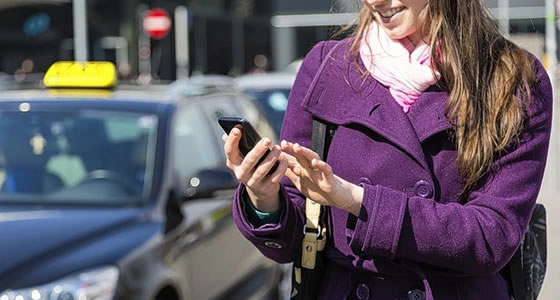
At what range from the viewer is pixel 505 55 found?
219cm

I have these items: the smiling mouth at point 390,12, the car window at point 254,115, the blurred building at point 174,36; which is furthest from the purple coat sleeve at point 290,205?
the blurred building at point 174,36

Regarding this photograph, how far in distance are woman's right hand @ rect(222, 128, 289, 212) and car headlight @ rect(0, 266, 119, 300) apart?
185cm

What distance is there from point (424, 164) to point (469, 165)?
9 centimetres

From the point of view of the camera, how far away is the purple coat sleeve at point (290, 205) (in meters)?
2.16

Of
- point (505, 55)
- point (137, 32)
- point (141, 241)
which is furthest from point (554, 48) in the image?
point (137, 32)

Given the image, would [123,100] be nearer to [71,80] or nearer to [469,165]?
[71,80]

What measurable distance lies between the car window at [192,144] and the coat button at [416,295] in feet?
9.15

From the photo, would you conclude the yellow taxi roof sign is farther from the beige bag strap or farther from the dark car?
the dark car

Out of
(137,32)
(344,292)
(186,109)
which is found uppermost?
(344,292)

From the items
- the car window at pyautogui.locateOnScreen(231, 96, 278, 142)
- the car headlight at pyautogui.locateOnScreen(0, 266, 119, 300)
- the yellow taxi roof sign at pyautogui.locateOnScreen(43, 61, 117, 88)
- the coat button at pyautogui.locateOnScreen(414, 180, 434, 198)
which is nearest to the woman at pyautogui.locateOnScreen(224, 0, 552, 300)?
the coat button at pyautogui.locateOnScreen(414, 180, 434, 198)

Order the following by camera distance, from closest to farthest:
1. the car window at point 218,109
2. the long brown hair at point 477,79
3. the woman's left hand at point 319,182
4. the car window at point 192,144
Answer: the woman's left hand at point 319,182 → the long brown hair at point 477,79 → the car window at point 192,144 → the car window at point 218,109

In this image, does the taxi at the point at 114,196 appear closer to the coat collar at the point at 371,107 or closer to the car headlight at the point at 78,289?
the car headlight at the point at 78,289

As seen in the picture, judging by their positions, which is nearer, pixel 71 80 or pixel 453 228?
pixel 453 228

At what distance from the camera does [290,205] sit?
218 cm
